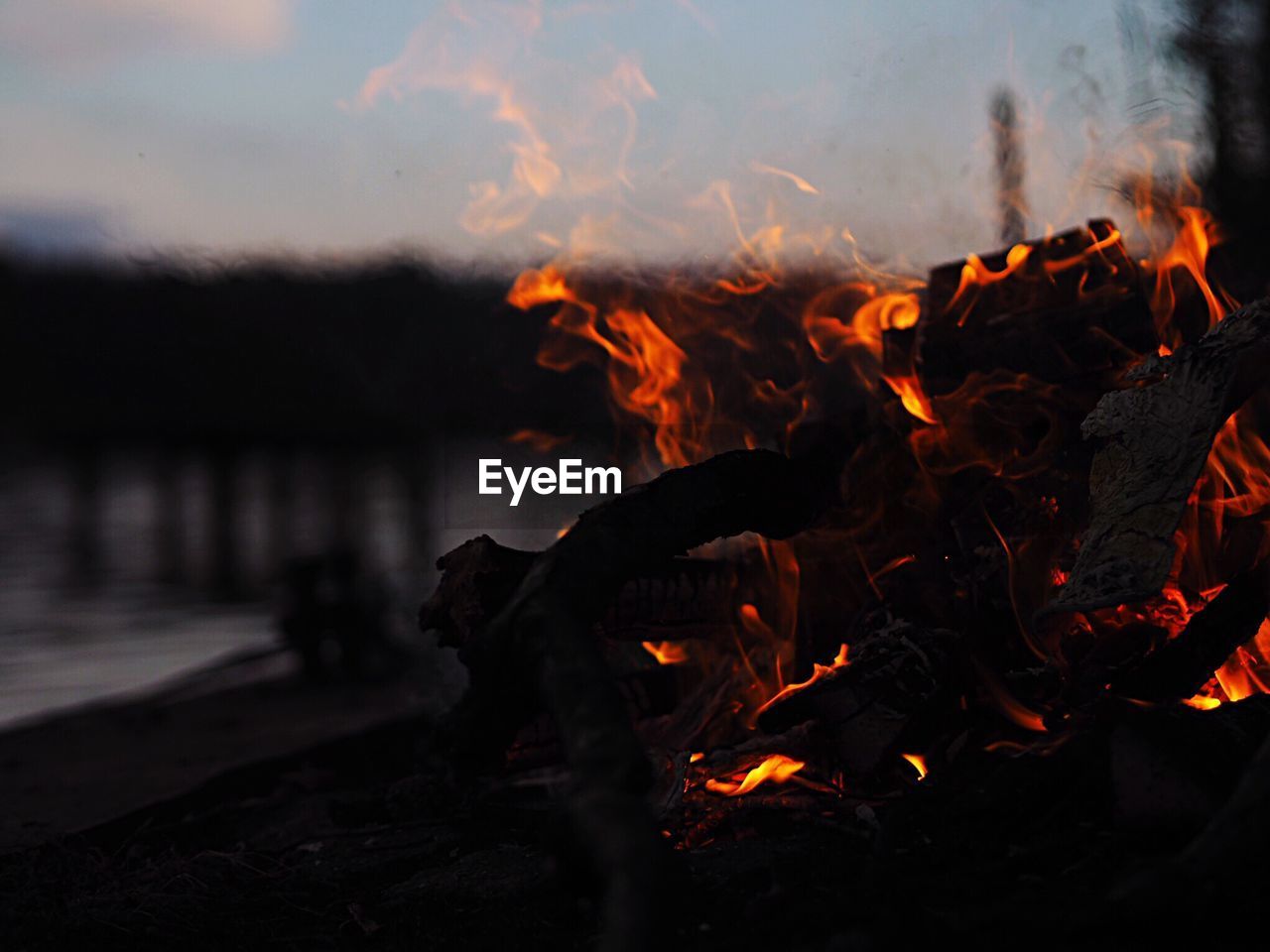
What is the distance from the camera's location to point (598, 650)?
2596mm

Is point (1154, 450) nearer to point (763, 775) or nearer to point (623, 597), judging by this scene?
point (763, 775)

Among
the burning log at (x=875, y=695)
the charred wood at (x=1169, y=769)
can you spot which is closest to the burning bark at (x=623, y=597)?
the burning log at (x=875, y=695)

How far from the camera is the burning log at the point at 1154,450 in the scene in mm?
3121

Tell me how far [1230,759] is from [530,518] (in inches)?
343

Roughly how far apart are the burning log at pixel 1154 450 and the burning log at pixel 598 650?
98cm

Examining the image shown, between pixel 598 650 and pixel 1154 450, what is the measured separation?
6.09ft

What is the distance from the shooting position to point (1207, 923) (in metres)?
2.11

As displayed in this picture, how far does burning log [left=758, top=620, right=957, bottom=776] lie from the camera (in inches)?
140

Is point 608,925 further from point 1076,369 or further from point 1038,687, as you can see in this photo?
point 1076,369

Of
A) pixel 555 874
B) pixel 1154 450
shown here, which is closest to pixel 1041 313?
pixel 1154 450

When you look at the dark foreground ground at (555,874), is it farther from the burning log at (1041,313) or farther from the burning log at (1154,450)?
the burning log at (1041,313)

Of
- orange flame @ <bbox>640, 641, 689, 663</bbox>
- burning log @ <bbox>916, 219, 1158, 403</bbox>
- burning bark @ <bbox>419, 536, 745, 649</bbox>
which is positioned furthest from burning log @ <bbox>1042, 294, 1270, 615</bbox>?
orange flame @ <bbox>640, 641, 689, 663</bbox>

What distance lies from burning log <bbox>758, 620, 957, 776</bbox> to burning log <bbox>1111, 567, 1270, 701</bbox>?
21.8 inches

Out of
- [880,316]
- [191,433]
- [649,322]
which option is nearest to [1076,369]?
[880,316]
